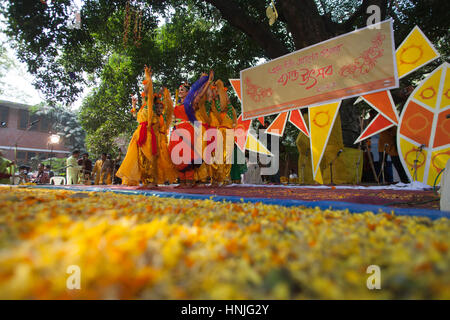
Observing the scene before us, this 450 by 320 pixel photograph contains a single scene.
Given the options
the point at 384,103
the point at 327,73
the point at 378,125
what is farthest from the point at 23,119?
the point at 384,103

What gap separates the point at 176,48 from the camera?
11305 mm

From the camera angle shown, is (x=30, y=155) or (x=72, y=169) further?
(x=30, y=155)

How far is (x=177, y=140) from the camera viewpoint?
4.94m

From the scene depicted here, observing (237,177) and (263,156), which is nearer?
(237,177)

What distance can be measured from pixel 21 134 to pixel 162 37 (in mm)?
14472

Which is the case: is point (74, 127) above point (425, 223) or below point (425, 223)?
above

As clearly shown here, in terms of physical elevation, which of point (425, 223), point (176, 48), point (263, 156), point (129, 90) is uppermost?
point (176, 48)

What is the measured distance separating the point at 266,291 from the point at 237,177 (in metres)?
6.30

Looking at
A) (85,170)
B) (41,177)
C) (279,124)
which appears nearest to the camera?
(279,124)

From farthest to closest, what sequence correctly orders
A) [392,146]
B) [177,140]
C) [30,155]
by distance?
[30,155], [392,146], [177,140]

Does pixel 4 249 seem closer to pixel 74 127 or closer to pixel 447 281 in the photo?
pixel 447 281

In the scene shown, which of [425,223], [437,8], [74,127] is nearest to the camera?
[425,223]

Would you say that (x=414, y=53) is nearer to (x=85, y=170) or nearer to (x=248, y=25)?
(x=248, y=25)

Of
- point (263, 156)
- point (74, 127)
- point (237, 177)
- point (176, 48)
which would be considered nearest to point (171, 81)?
point (176, 48)
